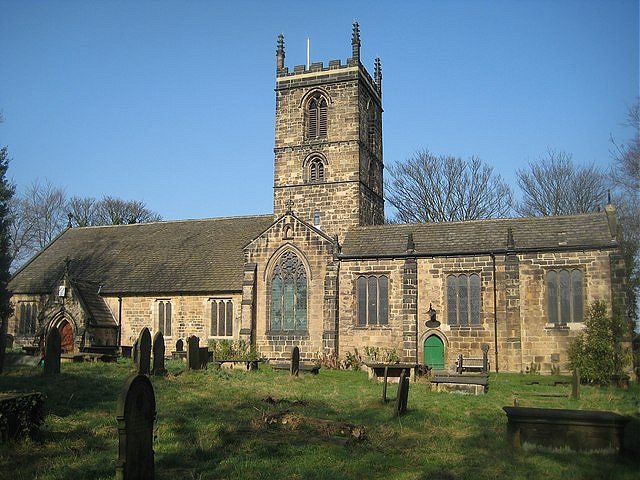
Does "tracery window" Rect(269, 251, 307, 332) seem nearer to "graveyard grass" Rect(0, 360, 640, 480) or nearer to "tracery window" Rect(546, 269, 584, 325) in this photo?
"graveyard grass" Rect(0, 360, 640, 480)

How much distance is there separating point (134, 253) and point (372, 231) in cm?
1530

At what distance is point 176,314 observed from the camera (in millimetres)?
33969

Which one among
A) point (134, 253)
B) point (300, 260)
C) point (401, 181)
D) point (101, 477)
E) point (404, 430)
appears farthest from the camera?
point (401, 181)

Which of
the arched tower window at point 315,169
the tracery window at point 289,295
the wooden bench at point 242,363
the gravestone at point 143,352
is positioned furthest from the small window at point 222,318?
the gravestone at point 143,352

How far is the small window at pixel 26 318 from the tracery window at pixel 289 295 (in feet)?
48.9

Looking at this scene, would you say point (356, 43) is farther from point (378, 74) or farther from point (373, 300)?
point (373, 300)

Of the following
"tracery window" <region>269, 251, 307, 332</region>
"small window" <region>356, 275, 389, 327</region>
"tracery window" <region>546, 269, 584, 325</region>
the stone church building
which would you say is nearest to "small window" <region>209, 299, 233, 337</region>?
the stone church building

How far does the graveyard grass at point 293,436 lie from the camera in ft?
32.6

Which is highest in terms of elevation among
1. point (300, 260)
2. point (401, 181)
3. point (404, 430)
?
point (401, 181)

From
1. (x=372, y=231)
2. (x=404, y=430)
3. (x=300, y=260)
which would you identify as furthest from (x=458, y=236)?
(x=404, y=430)

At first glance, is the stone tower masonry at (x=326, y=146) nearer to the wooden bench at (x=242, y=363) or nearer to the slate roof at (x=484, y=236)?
the slate roof at (x=484, y=236)

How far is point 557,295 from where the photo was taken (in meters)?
27.0

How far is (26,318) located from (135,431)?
30.6 metres

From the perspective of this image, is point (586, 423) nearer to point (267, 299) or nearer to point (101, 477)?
point (101, 477)
